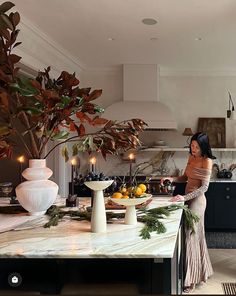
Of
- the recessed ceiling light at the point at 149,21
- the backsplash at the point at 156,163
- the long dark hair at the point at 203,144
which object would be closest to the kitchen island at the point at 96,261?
the long dark hair at the point at 203,144

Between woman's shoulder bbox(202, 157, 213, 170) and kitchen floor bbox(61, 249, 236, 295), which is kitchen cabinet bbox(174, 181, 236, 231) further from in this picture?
woman's shoulder bbox(202, 157, 213, 170)

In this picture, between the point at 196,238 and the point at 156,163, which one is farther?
the point at 156,163

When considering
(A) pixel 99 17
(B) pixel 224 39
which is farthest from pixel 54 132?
(B) pixel 224 39

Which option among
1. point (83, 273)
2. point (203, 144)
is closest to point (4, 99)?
point (83, 273)

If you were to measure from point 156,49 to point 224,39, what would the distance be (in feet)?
3.15

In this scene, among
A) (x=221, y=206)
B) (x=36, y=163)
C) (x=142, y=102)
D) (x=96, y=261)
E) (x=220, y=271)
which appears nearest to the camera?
(x=96, y=261)

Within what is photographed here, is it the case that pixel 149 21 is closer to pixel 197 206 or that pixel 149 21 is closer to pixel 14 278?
pixel 197 206

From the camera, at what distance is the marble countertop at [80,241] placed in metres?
1.40

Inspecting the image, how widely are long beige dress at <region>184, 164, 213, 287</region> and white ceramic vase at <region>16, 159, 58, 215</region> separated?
1.42 m

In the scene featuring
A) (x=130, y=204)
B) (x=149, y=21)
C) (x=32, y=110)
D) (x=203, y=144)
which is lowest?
(x=130, y=204)

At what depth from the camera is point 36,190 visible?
6.55 feet

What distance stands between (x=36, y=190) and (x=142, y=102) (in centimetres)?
409

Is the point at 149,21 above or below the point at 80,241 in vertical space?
above

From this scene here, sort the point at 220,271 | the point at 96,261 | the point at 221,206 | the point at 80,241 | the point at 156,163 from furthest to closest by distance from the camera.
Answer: the point at 156,163 → the point at 221,206 → the point at 220,271 → the point at 80,241 → the point at 96,261
